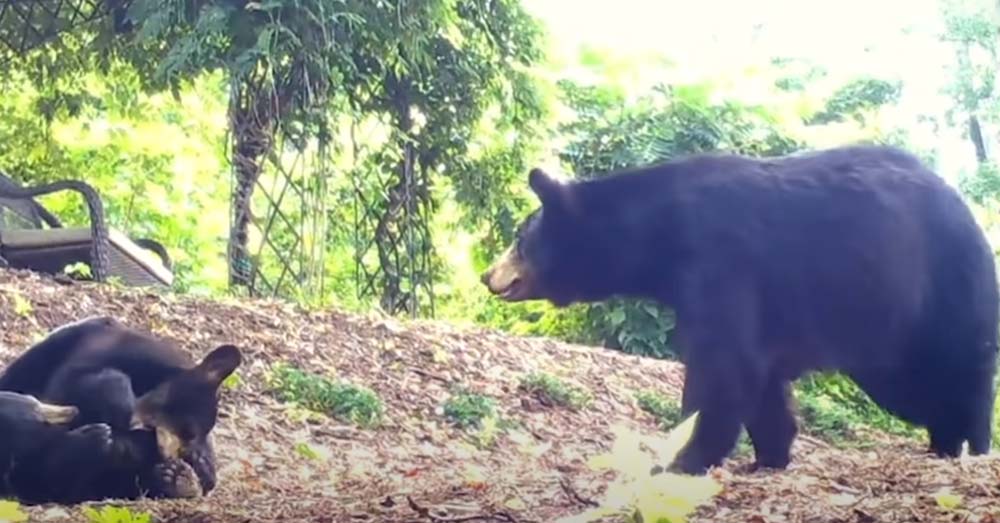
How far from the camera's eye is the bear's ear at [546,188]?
290 cm

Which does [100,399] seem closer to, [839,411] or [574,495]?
[574,495]

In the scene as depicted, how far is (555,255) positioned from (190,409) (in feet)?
2.66

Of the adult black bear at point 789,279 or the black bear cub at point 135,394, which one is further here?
the adult black bear at point 789,279

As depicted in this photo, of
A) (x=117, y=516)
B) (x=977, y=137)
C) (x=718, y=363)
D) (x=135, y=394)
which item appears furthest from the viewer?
(x=977, y=137)

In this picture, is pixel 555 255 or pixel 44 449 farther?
pixel 555 255

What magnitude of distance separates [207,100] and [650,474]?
3.50 ft

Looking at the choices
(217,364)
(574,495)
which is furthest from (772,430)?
(217,364)

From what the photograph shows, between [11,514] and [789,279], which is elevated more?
[789,279]

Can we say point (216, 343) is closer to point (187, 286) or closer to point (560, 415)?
point (187, 286)

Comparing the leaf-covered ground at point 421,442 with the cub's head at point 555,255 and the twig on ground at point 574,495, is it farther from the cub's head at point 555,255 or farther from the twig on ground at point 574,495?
the cub's head at point 555,255

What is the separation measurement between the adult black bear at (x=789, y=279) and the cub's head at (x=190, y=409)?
1.76 ft

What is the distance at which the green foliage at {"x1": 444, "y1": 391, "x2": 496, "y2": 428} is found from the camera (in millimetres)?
2797

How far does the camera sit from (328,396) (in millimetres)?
2764

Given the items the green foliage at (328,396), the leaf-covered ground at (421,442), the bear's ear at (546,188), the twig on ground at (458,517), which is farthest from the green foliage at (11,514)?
the bear's ear at (546,188)
